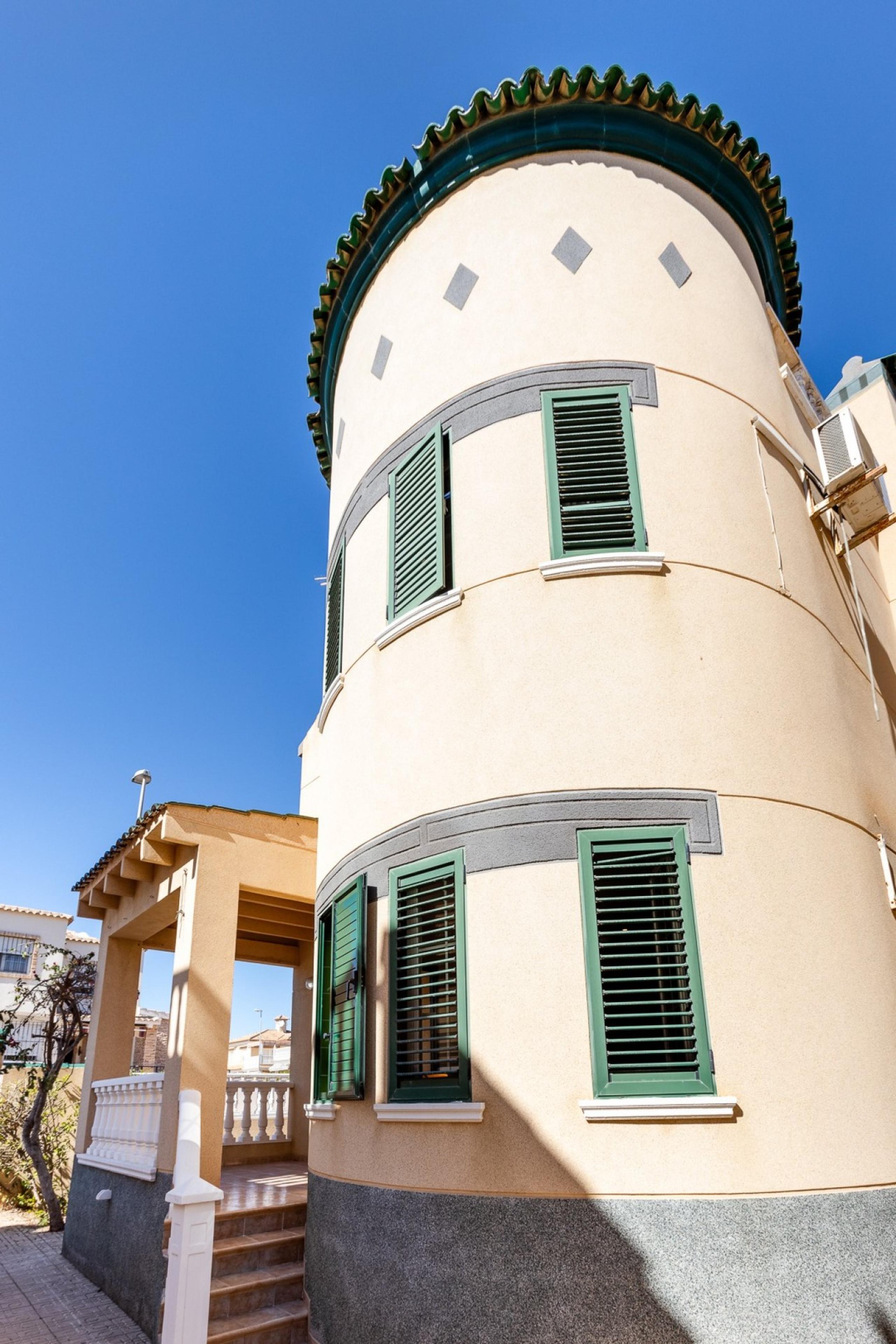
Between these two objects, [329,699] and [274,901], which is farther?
[274,901]

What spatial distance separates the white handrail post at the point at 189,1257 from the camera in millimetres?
5809

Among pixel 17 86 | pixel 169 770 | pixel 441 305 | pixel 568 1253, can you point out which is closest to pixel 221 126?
pixel 17 86

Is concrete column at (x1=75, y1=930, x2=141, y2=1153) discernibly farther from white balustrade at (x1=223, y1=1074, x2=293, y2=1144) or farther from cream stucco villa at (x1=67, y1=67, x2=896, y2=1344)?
cream stucco villa at (x1=67, y1=67, x2=896, y2=1344)

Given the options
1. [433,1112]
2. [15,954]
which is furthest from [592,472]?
[15,954]

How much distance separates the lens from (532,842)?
19.9 feet

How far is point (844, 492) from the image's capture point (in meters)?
8.12

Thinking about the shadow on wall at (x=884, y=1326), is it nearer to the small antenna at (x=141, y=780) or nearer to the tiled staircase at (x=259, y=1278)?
the tiled staircase at (x=259, y=1278)

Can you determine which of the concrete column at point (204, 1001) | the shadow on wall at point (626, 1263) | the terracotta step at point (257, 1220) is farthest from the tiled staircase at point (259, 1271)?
the shadow on wall at point (626, 1263)

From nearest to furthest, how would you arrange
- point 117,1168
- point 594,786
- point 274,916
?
1. point 594,786
2. point 117,1168
3. point 274,916

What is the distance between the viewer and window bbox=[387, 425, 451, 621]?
24.7ft

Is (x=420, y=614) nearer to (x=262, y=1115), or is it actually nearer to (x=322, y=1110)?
(x=322, y=1110)

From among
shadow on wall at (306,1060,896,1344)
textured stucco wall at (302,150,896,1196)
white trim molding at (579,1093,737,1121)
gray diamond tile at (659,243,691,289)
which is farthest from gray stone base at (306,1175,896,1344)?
gray diamond tile at (659,243,691,289)

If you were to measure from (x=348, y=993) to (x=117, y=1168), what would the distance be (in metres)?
5.27

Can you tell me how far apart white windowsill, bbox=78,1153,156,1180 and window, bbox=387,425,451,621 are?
6533mm
